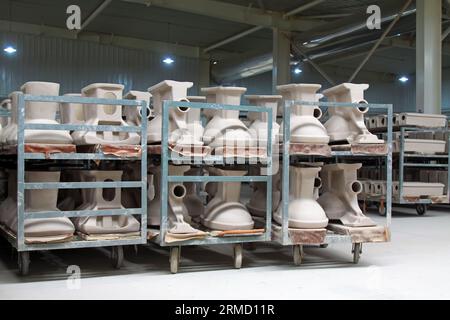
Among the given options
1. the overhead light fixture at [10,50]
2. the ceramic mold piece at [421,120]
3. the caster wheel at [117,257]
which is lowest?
the caster wheel at [117,257]

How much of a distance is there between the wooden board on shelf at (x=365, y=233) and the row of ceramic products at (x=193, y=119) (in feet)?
2.21

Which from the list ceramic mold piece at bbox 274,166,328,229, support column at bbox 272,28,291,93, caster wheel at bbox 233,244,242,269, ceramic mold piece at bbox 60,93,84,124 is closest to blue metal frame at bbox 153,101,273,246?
caster wheel at bbox 233,244,242,269

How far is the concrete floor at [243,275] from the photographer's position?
3064mm

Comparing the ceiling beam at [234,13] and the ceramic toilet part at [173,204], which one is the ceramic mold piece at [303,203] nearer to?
the ceramic toilet part at [173,204]

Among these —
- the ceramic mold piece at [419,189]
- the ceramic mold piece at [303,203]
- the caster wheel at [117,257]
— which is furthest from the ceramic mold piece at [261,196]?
the ceramic mold piece at [419,189]

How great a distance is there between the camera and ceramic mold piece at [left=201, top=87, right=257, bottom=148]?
3.79 metres

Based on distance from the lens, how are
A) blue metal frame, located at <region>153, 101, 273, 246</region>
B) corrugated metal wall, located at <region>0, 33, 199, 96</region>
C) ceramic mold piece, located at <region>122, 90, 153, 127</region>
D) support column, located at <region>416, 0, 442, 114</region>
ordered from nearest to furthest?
blue metal frame, located at <region>153, 101, 273, 246</region> → ceramic mold piece, located at <region>122, 90, 153, 127</region> → support column, located at <region>416, 0, 442, 114</region> → corrugated metal wall, located at <region>0, 33, 199, 96</region>

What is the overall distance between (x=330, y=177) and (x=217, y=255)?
1169mm

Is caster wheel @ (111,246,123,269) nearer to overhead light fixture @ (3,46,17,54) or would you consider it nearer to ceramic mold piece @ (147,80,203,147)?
ceramic mold piece @ (147,80,203,147)

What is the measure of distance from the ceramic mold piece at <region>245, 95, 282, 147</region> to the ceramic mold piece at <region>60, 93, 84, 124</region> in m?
1.34

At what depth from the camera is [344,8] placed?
10039mm

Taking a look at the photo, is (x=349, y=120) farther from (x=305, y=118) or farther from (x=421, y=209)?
(x=421, y=209)

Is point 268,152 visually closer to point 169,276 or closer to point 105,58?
point 169,276

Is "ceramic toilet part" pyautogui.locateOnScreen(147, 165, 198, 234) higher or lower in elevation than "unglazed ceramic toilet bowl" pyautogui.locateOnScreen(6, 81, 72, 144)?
lower
